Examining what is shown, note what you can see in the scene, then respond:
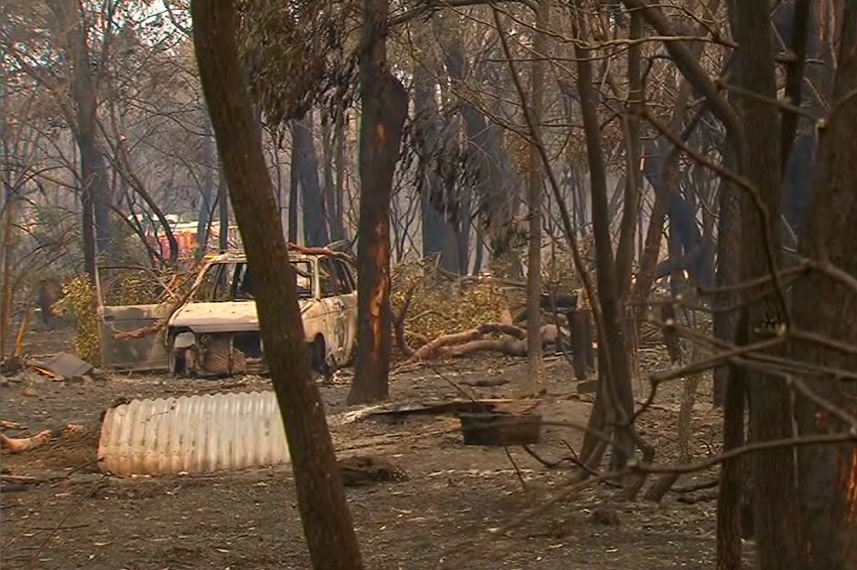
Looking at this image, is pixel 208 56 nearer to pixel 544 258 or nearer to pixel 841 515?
pixel 841 515

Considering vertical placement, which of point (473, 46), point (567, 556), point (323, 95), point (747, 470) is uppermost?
point (473, 46)

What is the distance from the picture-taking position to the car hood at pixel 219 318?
65.6 feet

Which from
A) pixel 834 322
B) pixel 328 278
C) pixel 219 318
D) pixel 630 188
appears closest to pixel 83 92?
pixel 328 278

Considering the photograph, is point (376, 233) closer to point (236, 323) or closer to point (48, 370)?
point (236, 323)

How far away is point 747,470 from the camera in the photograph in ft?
21.1

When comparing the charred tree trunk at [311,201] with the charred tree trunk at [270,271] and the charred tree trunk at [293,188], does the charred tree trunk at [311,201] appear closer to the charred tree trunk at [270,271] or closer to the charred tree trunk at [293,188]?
the charred tree trunk at [293,188]

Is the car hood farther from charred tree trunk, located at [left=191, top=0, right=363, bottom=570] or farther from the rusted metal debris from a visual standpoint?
charred tree trunk, located at [left=191, top=0, right=363, bottom=570]

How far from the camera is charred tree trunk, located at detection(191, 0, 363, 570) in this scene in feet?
18.0

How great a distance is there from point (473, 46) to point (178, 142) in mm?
22037

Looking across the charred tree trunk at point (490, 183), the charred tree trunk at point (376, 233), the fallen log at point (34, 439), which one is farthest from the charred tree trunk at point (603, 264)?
the charred tree trunk at point (376, 233)

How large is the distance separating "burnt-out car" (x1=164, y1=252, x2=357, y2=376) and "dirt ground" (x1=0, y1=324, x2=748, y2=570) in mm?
6092

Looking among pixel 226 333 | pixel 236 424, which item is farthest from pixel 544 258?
pixel 236 424

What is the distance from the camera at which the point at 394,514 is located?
9547 millimetres

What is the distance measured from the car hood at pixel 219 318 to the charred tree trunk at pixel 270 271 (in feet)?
46.5
